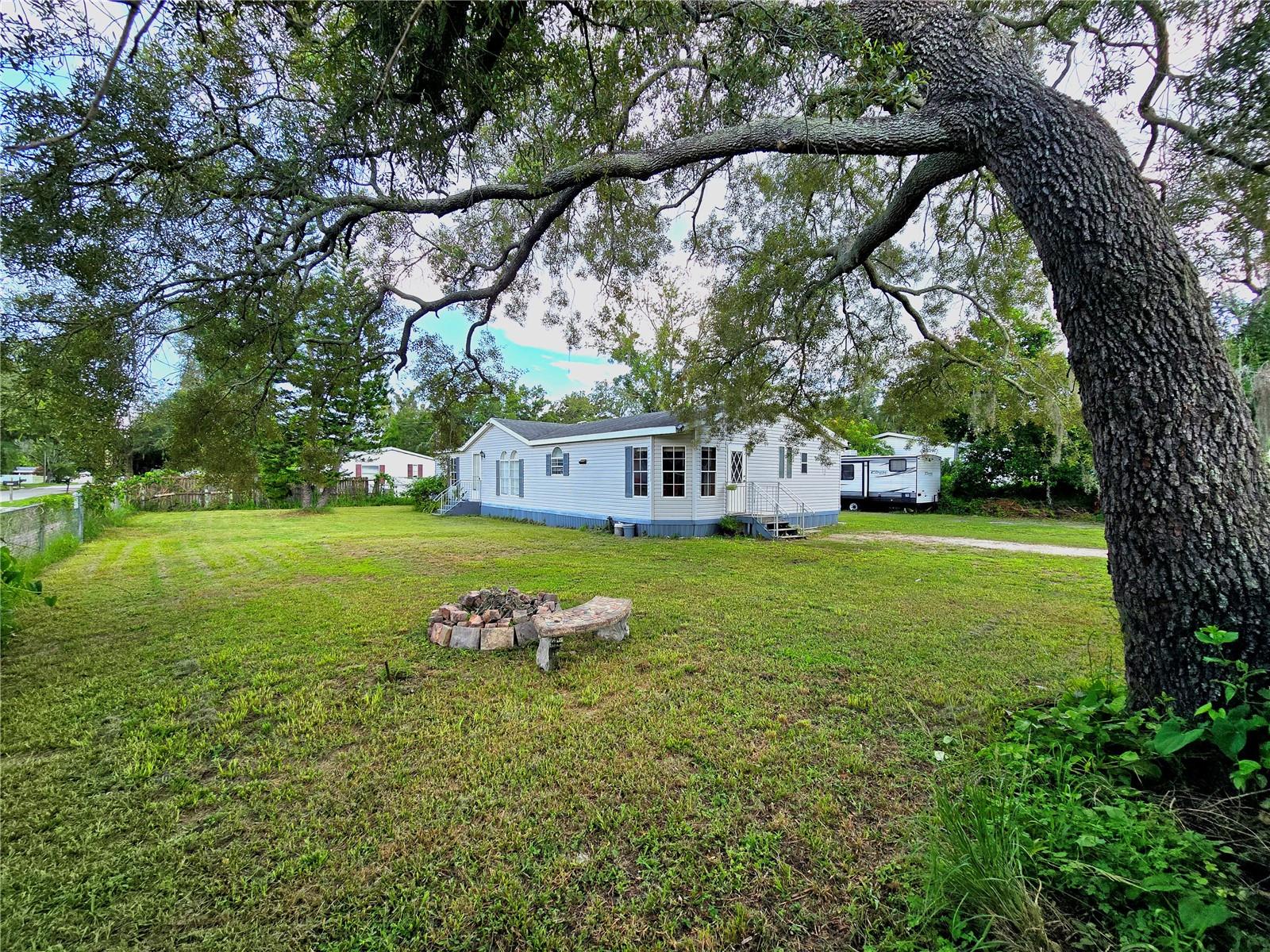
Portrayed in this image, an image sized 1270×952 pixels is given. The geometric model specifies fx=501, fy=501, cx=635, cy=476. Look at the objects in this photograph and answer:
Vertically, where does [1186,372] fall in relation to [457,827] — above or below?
above

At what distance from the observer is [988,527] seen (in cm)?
1460

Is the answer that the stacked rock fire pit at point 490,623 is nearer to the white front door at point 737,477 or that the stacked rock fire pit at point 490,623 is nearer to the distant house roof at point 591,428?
the distant house roof at point 591,428

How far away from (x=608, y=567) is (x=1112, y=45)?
7791 mm

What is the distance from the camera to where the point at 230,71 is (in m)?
3.20

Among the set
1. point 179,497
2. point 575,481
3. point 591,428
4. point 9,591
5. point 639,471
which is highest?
point 591,428

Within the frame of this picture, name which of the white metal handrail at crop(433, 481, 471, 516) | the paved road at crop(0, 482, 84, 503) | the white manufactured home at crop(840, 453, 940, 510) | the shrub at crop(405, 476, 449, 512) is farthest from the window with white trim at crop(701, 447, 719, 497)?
the paved road at crop(0, 482, 84, 503)

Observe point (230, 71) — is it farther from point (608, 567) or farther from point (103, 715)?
point (608, 567)

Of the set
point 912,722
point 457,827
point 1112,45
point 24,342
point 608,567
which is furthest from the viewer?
point 608,567

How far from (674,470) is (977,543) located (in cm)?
709

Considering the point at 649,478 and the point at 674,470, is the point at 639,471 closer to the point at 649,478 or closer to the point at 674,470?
the point at 649,478

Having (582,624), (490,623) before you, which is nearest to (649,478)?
(490,623)

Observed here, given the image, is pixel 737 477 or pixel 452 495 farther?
pixel 452 495

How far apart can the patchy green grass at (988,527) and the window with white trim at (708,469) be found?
14.9ft

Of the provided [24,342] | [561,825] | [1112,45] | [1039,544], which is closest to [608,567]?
[561,825]
